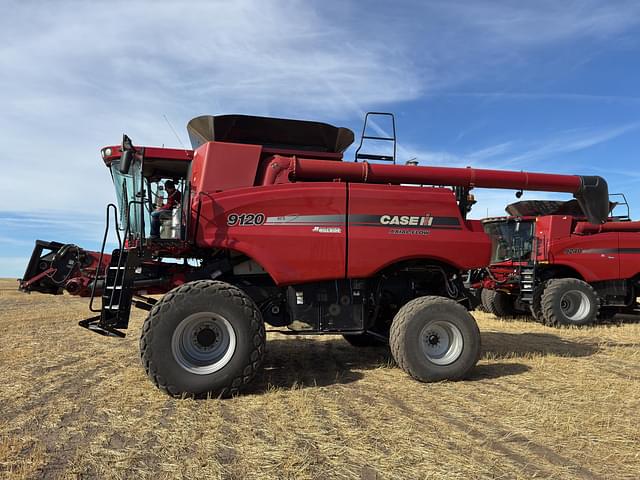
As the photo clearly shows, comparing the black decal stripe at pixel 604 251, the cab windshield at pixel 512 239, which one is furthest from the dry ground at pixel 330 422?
the black decal stripe at pixel 604 251

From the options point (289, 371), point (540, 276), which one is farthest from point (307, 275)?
point (540, 276)

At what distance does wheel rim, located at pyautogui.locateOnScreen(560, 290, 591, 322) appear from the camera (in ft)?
36.6

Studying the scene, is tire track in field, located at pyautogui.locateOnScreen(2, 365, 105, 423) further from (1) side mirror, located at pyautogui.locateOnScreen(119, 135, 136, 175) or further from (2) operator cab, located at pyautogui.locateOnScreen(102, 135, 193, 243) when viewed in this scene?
(1) side mirror, located at pyautogui.locateOnScreen(119, 135, 136, 175)

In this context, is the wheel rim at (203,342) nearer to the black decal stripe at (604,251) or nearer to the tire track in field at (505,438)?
the tire track in field at (505,438)

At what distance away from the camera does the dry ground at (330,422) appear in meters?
3.21

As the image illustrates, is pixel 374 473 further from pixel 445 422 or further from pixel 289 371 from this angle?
pixel 289 371

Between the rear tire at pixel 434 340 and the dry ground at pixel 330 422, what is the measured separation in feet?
0.59

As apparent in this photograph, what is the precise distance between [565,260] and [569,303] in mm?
1127

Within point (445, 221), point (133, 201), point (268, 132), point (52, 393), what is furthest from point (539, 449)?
point (133, 201)

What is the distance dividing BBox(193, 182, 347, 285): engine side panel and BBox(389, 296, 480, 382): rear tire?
992mm

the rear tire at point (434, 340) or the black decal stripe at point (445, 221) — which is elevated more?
the black decal stripe at point (445, 221)

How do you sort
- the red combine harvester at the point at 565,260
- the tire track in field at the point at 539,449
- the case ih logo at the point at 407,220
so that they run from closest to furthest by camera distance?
the tire track in field at the point at 539,449 → the case ih logo at the point at 407,220 → the red combine harvester at the point at 565,260

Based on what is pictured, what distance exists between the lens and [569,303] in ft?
37.1

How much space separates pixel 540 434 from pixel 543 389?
1.52 m
